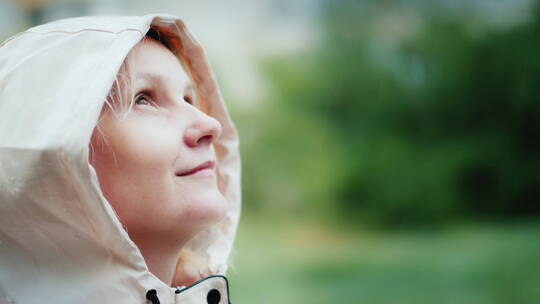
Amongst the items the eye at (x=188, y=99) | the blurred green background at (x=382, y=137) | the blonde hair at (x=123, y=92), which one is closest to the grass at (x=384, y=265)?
the blurred green background at (x=382, y=137)

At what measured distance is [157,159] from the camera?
2.39 feet

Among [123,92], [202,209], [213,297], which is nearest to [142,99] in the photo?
[123,92]

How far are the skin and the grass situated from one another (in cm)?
357

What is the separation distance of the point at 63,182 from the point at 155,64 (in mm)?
205

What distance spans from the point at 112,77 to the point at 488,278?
4.42 metres

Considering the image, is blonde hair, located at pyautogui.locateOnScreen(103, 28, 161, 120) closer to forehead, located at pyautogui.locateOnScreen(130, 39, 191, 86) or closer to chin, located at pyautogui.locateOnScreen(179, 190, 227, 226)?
forehead, located at pyautogui.locateOnScreen(130, 39, 191, 86)

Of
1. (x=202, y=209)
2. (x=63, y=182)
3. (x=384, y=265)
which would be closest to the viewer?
(x=63, y=182)

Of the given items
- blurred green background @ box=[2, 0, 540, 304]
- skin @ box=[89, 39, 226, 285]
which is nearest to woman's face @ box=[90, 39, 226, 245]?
skin @ box=[89, 39, 226, 285]

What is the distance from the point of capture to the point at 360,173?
5270 millimetres

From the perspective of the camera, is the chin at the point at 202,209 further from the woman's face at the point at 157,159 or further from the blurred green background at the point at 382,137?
the blurred green background at the point at 382,137

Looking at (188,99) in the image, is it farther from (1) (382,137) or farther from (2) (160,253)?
(1) (382,137)

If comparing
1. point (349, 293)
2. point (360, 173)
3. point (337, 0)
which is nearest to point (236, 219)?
point (349, 293)

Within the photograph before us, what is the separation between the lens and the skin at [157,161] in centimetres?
73

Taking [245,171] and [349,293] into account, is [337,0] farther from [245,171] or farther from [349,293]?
[349,293]
